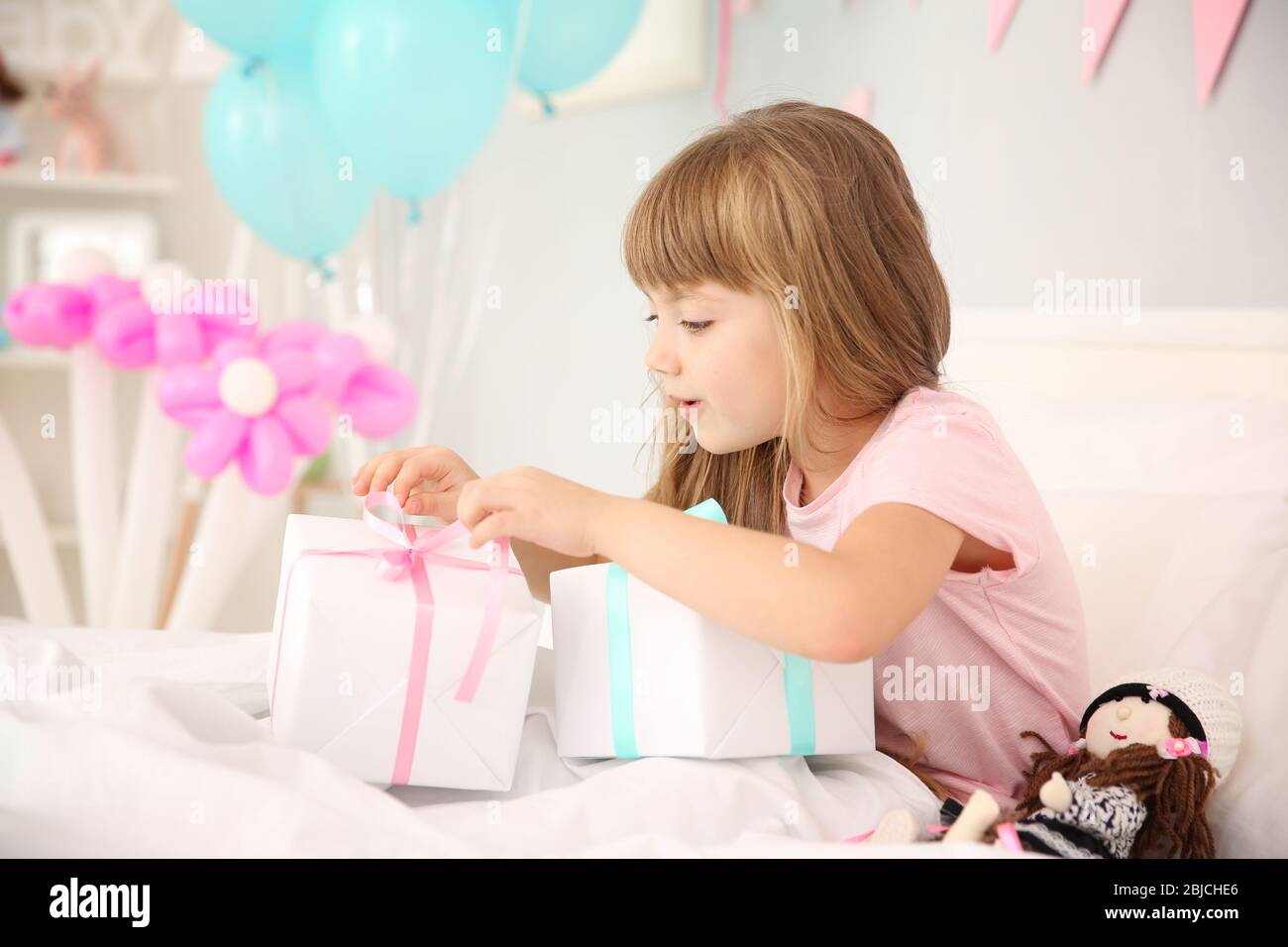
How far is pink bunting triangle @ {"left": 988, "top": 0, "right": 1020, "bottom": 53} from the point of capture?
170 centimetres

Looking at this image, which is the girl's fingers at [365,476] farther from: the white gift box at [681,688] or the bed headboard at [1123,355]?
the bed headboard at [1123,355]

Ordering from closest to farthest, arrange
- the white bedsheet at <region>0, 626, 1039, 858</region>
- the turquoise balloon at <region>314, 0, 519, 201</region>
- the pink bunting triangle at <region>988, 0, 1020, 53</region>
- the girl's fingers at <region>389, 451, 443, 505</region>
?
the white bedsheet at <region>0, 626, 1039, 858</region> → the girl's fingers at <region>389, 451, 443, 505</region> → the pink bunting triangle at <region>988, 0, 1020, 53</region> → the turquoise balloon at <region>314, 0, 519, 201</region>

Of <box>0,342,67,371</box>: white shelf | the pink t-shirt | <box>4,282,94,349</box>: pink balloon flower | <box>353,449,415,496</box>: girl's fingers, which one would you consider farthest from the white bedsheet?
<box>0,342,67,371</box>: white shelf

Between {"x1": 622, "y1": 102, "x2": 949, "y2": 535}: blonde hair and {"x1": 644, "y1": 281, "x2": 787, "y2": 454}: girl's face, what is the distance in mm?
13

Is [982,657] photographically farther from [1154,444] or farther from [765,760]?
[1154,444]

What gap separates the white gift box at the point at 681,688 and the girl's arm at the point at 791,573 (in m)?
0.04

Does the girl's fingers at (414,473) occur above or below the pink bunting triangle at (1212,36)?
below

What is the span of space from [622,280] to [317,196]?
2.23 ft

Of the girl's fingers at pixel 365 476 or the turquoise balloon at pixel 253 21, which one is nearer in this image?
the girl's fingers at pixel 365 476

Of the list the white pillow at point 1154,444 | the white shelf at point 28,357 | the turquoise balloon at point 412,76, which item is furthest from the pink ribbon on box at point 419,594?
the white shelf at point 28,357

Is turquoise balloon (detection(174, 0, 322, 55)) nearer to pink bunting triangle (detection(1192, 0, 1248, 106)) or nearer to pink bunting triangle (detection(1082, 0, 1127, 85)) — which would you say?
pink bunting triangle (detection(1082, 0, 1127, 85))

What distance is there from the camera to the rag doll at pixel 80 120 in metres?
2.96

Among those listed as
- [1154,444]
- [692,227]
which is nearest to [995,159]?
[1154,444]
